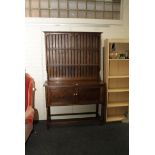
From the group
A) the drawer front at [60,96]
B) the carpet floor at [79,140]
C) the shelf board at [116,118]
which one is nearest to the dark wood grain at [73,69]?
the drawer front at [60,96]

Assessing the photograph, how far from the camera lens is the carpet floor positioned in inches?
108

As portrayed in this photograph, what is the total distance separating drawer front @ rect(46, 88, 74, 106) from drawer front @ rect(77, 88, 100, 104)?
147 millimetres

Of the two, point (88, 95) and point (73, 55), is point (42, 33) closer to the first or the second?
point (73, 55)

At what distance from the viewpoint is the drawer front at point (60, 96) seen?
134 inches

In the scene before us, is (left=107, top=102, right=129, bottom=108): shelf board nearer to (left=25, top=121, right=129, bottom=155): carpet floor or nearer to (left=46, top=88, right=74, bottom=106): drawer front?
(left=25, top=121, right=129, bottom=155): carpet floor

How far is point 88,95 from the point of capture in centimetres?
354

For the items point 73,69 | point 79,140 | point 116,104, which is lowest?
point 79,140

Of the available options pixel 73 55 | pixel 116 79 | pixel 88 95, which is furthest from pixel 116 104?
pixel 73 55

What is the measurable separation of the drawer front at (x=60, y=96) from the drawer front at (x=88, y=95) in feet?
0.48

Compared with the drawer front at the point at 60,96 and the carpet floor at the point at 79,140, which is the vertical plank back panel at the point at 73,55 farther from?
the carpet floor at the point at 79,140

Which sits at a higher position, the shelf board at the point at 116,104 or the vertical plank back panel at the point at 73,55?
the vertical plank back panel at the point at 73,55

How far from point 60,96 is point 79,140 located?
83 cm
